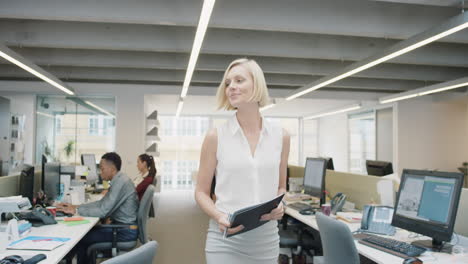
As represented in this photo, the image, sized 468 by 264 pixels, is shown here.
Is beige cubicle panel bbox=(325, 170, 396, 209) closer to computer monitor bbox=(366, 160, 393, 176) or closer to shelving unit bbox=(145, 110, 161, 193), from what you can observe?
computer monitor bbox=(366, 160, 393, 176)

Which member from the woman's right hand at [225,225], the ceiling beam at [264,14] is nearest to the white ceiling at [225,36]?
the ceiling beam at [264,14]

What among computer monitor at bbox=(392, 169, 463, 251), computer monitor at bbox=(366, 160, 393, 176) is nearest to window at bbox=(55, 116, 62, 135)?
computer monitor at bbox=(366, 160, 393, 176)

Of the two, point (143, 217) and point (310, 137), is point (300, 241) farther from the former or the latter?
point (310, 137)

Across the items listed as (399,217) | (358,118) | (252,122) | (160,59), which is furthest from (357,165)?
(252,122)

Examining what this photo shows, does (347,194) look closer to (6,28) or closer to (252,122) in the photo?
(252,122)

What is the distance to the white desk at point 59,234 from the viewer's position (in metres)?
2.05

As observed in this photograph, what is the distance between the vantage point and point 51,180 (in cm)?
396

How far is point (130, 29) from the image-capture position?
4941 mm

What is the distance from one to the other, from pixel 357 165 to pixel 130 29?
8.18 metres

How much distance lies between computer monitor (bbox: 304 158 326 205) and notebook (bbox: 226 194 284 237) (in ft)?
8.79

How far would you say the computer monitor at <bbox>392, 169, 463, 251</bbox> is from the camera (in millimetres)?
2145

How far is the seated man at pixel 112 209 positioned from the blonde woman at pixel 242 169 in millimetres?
2314

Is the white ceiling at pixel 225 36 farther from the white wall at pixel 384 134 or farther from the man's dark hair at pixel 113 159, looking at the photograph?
the white wall at pixel 384 134

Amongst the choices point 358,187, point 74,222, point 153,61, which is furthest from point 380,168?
point 153,61
